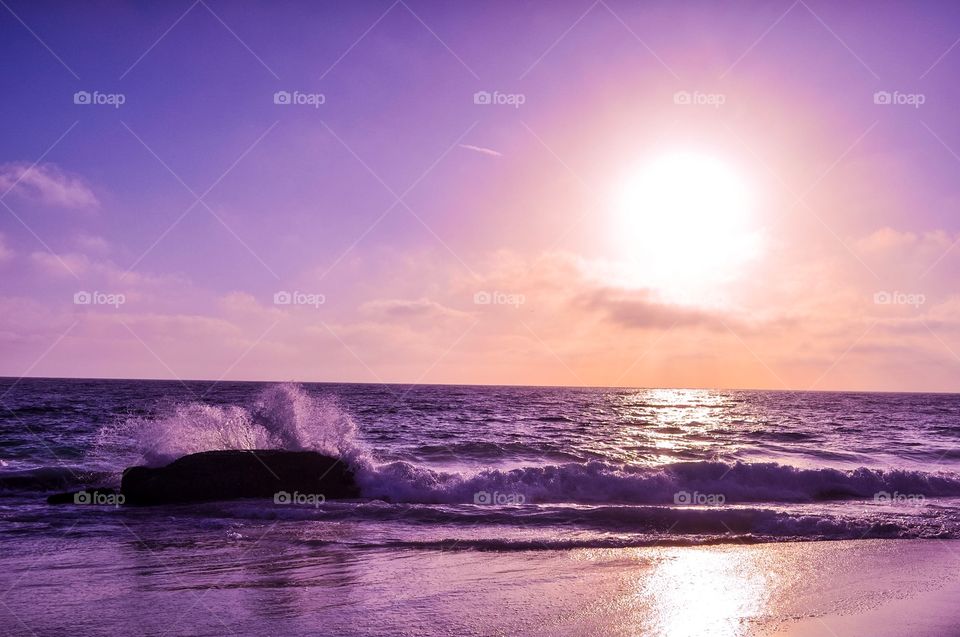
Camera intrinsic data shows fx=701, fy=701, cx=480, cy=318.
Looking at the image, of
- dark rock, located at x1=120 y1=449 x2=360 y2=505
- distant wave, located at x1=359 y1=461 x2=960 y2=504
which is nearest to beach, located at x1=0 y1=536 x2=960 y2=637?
dark rock, located at x1=120 y1=449 x2=360 y2=505

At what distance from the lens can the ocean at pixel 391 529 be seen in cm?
734

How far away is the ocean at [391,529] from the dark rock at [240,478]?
523mm

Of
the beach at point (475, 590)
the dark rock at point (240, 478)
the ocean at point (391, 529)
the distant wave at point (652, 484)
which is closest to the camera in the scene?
the beach at point (475, 590)

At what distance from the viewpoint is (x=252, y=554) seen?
1004 centimetres

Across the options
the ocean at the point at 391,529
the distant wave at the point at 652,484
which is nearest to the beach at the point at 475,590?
the ocean at the point at 391,529

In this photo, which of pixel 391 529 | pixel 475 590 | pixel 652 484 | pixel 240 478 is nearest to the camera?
pixel 475 590

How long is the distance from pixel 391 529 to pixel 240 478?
473 cm

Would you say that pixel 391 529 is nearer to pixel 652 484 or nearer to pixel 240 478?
pixel 240 478

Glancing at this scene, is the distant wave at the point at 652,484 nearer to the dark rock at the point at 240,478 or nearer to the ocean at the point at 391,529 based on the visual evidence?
the ocean at the point at 391,529

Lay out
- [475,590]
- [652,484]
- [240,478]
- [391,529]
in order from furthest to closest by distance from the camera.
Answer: [652,484] → [240,478] → [391,529] → [475,590]

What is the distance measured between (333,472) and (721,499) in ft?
30.9

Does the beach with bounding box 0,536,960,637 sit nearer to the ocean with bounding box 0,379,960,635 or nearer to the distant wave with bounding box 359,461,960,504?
the ocean with bounding box 0,379,960,635

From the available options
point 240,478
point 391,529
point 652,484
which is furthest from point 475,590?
point 652,484

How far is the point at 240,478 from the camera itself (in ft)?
50.5
